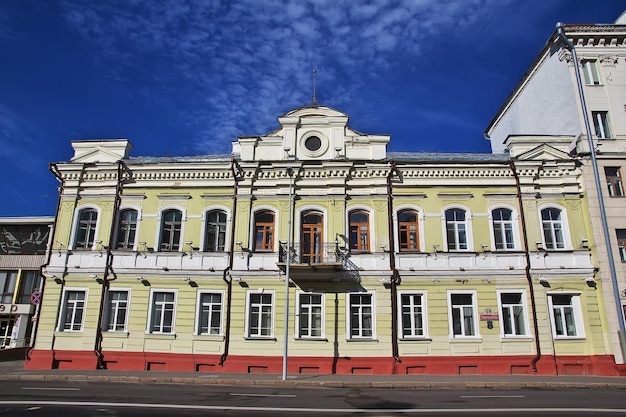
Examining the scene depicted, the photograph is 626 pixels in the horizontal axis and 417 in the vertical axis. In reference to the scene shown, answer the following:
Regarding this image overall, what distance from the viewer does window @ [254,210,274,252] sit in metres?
20.9

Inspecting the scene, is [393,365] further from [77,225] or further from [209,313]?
[77,225]

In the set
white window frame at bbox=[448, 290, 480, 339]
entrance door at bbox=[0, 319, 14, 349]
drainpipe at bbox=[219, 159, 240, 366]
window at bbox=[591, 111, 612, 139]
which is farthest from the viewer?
entrance door at bbox=[0, 319, 14, 349]

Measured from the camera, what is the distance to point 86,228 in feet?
71.4

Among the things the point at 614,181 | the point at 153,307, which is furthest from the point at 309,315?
the point at 614,181

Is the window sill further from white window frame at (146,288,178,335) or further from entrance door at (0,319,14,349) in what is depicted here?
entrance door at (0,319,14,349)

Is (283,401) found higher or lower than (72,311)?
lower

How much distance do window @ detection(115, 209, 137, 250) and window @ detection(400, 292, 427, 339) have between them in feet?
43.1

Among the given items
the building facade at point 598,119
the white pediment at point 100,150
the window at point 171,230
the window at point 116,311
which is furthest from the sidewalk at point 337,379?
the white pediment at point 100,150

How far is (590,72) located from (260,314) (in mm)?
20320

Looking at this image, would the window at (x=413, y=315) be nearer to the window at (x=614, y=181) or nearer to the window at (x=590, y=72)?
the window at (x=614, y=181)

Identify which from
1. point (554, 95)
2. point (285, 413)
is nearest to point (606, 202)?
point (554, 95)

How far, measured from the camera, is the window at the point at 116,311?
2034cm

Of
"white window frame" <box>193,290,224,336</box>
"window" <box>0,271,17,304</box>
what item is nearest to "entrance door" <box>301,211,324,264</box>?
"white window frame" <box>193,290,224,336</box>

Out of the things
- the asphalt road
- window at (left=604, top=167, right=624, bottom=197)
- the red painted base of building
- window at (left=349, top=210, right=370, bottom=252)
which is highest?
window at (left=604, top=167, right=624, bottom=197)
